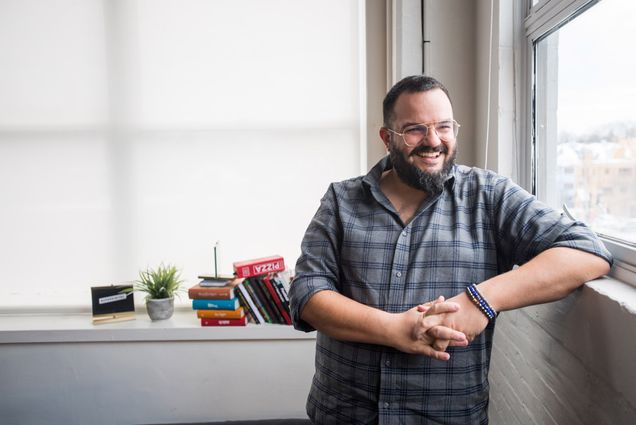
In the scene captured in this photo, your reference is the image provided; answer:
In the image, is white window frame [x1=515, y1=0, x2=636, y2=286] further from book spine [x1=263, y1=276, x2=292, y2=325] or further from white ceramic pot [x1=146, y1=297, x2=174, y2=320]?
white ceramic pot [x1=146, y1=297, x2=174, y2=320]

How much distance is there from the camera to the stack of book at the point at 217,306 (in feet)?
7.91

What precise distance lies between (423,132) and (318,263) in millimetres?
482

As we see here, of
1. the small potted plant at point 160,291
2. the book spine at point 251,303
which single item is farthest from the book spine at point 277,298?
the small potted plant at point 160,291

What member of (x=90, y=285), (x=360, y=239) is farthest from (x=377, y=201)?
(x=90, y=285)

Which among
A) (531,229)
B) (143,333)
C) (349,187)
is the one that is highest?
(349,187)

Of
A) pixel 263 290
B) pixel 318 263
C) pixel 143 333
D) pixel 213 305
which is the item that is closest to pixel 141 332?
pixel 143 333

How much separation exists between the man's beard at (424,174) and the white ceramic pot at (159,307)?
1.60 meters

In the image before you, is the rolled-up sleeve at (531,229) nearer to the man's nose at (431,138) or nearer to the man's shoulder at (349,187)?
the man's nose at (431,138)

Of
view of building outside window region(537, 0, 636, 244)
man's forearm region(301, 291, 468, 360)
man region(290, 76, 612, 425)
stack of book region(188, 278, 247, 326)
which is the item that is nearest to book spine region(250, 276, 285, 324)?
stack of book region(188, 278, 247, 326)

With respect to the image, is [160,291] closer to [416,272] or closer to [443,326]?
[416,272]

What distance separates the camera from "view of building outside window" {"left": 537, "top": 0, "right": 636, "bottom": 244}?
125cm

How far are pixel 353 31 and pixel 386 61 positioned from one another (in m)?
0.24

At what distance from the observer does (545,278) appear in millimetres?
1139

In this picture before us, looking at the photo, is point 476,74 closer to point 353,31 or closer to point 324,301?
point 353,31
